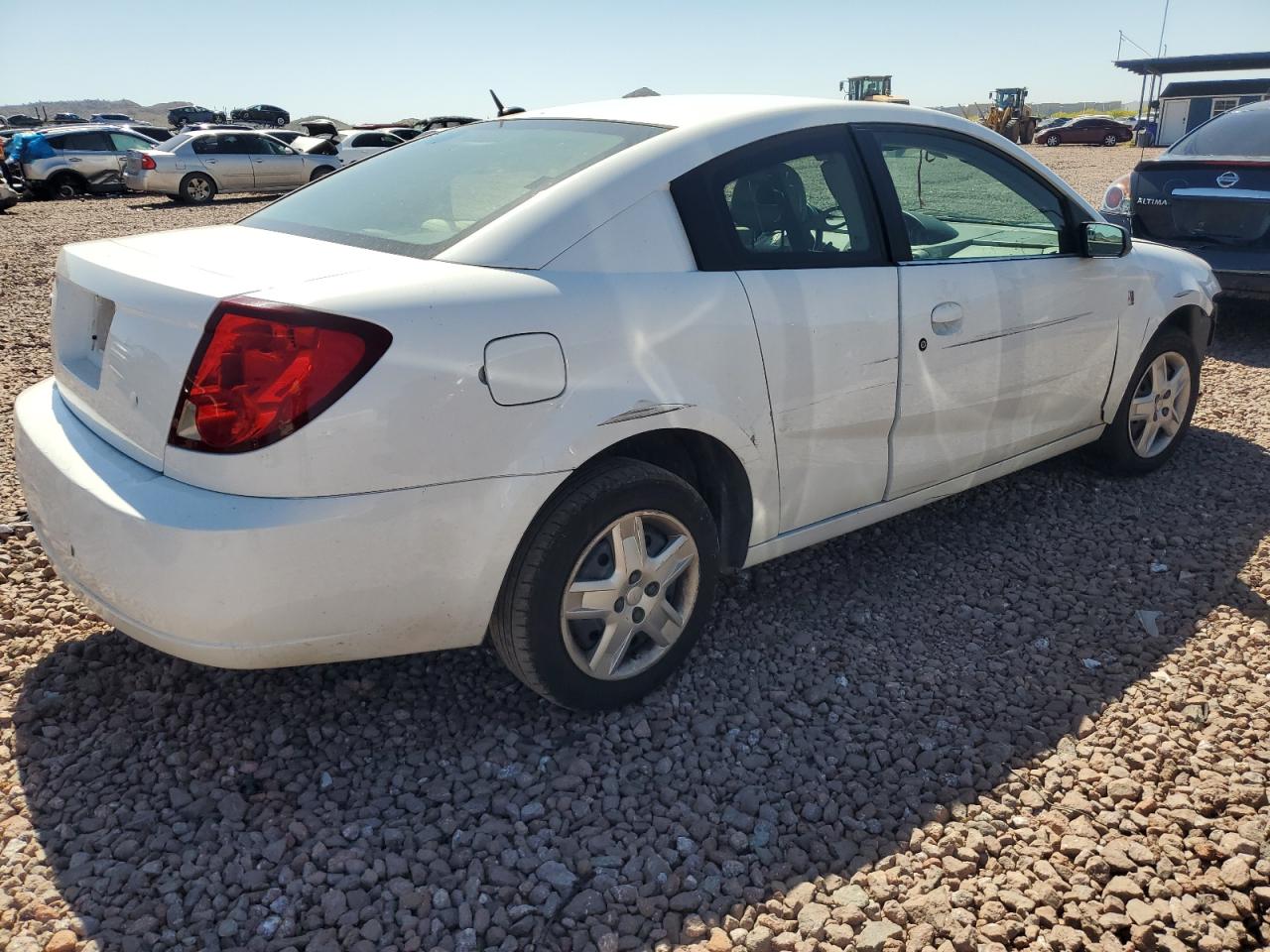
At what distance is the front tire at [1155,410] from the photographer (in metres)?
4.52

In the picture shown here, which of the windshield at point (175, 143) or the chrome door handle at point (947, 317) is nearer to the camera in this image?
the chrome door handle at point (947, 317)

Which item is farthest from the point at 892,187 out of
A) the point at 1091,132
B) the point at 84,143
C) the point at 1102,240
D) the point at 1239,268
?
the point at 1091,132

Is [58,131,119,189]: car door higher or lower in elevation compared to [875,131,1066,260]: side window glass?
lower

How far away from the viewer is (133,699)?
296 cm

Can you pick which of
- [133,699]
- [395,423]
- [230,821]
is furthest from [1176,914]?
[133,699]

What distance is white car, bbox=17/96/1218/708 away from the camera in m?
2.27

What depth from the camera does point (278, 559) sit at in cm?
225

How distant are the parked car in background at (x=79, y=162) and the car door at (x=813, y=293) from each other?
21.7 m

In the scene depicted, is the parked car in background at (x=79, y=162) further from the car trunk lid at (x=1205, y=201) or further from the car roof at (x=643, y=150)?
the car roof at (x=643, y=150)

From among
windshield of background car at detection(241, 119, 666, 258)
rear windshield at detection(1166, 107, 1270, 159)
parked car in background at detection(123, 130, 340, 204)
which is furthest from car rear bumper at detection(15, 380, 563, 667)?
parked car in background at detection(123, 130, 340, 204)

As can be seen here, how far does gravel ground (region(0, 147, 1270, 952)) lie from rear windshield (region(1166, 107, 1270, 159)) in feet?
14.0

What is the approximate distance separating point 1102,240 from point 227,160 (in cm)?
2007

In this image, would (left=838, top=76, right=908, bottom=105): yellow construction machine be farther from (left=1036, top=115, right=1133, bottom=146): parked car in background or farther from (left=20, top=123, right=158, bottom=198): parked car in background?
(left=20, top=123, right=158, bottom=198): parked car in background

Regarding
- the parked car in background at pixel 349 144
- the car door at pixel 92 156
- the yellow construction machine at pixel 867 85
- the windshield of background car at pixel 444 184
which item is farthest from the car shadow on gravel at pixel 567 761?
the yellow construction machine at pixel 867 85
